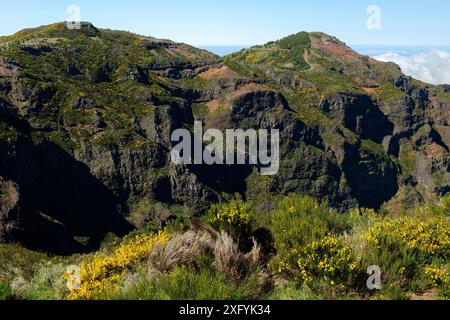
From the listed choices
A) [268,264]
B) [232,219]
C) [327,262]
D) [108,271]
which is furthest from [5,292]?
[327,262]

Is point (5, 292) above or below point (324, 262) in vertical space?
below

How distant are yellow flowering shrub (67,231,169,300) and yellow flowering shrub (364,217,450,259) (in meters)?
6.16

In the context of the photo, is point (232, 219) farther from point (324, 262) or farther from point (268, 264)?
point (324, 262)

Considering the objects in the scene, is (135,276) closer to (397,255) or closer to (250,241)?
(250,241)

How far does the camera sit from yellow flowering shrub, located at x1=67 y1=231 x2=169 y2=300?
38.7 feet

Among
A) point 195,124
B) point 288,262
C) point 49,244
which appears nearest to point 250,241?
point 288,262

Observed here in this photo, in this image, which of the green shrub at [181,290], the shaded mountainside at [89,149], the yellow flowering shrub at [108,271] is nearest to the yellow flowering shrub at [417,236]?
the green shrub at [181,290]

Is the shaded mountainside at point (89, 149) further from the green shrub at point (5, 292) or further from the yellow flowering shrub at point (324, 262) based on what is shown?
the yellow flowering shrub at point (324, 262)

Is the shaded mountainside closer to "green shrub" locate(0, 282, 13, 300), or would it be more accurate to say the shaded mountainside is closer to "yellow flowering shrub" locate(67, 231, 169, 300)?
"yellow flowering shrub" locate(67, 231, 169, 300)

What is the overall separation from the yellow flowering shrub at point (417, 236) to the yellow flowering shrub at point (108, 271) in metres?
6.16

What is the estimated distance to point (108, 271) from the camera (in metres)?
13.6

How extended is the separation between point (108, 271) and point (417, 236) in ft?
29.8

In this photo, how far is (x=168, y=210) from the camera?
139250 mm

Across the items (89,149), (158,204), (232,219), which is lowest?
(158,204)
